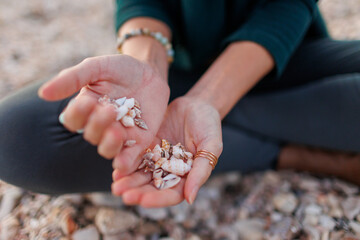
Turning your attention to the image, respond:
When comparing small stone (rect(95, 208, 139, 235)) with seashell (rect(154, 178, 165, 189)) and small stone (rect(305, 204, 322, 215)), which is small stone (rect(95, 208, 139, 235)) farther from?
small stone (rect(305, 204, 322, 215))

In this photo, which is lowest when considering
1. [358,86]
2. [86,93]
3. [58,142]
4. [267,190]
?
[267,190]

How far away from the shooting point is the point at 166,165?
0.65m

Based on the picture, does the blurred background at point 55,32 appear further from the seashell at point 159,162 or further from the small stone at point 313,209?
the small stone at point 313,209

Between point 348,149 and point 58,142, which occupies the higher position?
point 58,142

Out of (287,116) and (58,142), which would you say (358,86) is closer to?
(287,116)

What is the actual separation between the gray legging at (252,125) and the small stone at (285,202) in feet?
0.46

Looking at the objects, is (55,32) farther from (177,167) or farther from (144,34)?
(177,167)

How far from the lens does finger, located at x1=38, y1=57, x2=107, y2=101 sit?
521 millimetres

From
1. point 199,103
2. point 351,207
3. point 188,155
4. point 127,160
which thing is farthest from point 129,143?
point 351,207

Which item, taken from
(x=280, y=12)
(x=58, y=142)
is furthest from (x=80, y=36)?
(x=280, y=12)

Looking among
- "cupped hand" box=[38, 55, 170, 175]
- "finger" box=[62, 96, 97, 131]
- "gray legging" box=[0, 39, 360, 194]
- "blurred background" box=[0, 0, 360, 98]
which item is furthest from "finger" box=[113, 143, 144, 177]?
"blurred background" box=[0, 0, 360, 98]

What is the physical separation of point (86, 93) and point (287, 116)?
2.59 feet

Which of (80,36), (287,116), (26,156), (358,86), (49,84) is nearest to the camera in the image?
(49,84)

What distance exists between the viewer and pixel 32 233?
0.86m
